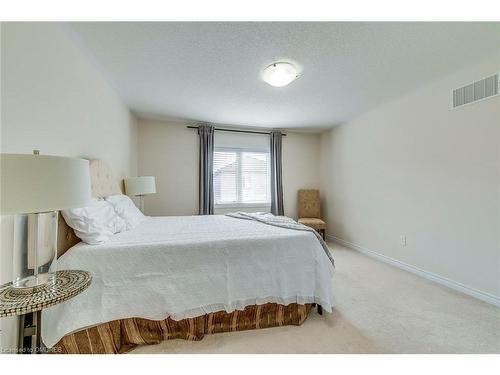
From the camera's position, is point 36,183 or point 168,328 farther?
point 168,328

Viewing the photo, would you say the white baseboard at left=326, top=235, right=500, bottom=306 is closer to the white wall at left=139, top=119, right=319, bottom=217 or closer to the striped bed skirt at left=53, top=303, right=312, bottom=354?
the striped bed skirt at left=53, top=303, right=312, bottom=354

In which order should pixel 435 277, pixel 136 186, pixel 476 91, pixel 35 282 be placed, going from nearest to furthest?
pixel 35 282
pixel 476 91
pixel 435 277
pixel 136 186

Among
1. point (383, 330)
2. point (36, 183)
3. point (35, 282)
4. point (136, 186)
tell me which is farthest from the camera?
point (136, 186)

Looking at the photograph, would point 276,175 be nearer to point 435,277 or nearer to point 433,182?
point 433,182

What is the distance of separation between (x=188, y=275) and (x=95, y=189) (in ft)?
4.29

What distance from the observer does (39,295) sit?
0.93m

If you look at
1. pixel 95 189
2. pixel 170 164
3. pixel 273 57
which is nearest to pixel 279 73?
pixel 273 57

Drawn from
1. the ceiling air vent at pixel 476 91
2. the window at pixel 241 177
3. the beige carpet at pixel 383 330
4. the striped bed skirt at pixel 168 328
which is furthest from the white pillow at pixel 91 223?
the ceiling air vent at pixel 476 91

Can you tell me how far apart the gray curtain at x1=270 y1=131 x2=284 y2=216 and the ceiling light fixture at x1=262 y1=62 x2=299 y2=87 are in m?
2.05

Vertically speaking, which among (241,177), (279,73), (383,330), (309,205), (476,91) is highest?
(279,73)

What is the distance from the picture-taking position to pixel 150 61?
2.01 metres

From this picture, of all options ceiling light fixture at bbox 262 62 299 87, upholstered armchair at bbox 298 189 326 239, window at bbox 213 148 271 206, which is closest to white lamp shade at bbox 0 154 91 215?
ceiling light fixture at bbox 262 62 299 87

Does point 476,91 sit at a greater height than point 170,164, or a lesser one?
greater

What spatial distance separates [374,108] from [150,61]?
3.17m
